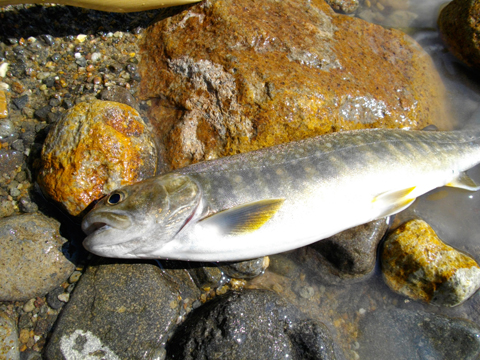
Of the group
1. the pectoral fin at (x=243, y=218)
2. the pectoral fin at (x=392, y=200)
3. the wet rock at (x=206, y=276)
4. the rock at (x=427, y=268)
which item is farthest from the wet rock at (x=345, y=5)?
the wet rock at (x=206, y=276)

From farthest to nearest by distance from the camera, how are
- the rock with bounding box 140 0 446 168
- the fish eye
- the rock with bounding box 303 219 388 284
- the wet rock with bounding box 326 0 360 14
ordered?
the wet rock with bounding box 326 0 360 14 → the rock with bounding box 140 0 446 168 → the rock with bounding box 303 219 388 284 → the fish eye

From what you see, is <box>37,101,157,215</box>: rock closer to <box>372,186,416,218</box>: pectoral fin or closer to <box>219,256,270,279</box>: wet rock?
<box>219,256,270,279</box>: wet rock

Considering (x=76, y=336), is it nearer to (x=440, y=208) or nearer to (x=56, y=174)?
(x=56, y=174)

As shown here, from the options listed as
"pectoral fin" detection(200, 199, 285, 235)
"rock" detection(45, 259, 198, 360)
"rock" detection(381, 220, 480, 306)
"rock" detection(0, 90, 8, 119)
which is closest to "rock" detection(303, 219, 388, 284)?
"rock" detection(381, 220, 480, 306)

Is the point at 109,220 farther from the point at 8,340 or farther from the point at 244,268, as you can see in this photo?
the point at 8,340

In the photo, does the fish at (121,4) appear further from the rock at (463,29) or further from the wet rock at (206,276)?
the rock at (463,29)

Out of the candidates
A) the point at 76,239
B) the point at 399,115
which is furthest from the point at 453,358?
→ the point at 76,239

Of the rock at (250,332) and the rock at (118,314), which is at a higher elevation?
the rock at (118,314)
